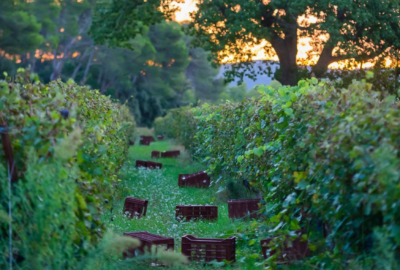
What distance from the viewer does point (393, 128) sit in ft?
12.9

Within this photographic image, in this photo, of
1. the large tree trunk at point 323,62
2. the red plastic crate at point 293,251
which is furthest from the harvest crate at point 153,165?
the red plastic crate at point 293,251

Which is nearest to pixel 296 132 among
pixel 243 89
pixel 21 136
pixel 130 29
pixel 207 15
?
pixel 21 136

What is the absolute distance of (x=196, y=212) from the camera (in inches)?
368

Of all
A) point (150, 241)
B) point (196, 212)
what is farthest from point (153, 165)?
point (150, 241)

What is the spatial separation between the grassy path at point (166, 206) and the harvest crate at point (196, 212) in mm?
146

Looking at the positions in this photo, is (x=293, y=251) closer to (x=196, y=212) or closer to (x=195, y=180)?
(x=196, y=212)

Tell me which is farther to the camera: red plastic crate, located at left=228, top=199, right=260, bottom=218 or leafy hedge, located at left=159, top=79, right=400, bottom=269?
red plastic crate, located at left=228, top=199, right=260, bottom=218

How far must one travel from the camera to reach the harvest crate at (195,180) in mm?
14172

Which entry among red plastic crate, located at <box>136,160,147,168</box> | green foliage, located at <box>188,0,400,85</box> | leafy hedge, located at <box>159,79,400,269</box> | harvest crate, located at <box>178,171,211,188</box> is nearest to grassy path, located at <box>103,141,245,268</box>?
harvest crate, located at <box>178,171,211,188</box>

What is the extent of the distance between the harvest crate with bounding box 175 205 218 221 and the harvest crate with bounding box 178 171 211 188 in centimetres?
476

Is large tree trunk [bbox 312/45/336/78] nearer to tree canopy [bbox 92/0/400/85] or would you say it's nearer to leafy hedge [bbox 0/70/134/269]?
tree canopy [bbox 92/0/400/85]

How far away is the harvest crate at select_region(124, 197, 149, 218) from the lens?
9.36m

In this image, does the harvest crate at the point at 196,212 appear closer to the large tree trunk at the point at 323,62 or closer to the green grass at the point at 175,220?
the green grass at the point at 175,220

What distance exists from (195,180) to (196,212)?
4900 millimetres
